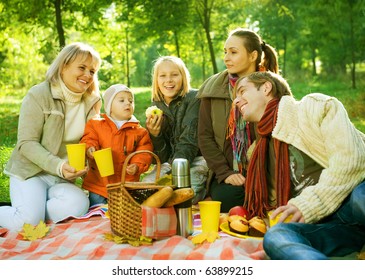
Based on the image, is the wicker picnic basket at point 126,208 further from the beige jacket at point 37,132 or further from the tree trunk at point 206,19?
the tree trunk at point 206,19

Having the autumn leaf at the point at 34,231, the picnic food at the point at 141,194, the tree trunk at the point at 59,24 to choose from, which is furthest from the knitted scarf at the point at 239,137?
the tree trunk at the point at 59,24

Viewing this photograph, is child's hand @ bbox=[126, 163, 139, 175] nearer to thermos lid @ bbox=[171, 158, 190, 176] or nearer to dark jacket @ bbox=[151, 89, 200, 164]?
dark jacket @ bbox=[151, 89, 200, 164]

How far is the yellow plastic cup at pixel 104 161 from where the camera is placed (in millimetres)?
3246

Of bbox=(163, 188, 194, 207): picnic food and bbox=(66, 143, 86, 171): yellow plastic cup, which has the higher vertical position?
bbox=(66, 143, 86, 171): yellow plastic cup

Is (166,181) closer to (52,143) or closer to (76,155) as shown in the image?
(76,155)

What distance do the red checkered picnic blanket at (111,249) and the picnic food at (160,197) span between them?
206mm

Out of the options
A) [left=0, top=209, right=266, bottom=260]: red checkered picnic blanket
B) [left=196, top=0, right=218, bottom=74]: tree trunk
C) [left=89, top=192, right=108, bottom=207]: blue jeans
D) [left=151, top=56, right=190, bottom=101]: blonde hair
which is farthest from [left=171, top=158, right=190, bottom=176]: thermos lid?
[left=196, top=0, right=218, bottom=74]: tree trunk

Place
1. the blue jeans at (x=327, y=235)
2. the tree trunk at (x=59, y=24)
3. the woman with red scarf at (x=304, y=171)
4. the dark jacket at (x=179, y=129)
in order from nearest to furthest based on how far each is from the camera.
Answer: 1. the blue jeans at (x=327, y=235)
2. the woman with red scarf at (x=304, y=171)
3. the dark jacket at (x=179, y=129)
4. the tree trunk at (x=59, y=24)

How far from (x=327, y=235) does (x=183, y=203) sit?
0.77m

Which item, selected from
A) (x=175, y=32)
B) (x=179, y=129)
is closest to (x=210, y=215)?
(x=179, y=129)

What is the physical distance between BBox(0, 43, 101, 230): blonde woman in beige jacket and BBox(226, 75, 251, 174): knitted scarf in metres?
0.98

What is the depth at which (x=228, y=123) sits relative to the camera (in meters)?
3.54

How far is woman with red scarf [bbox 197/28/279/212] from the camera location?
338cm
